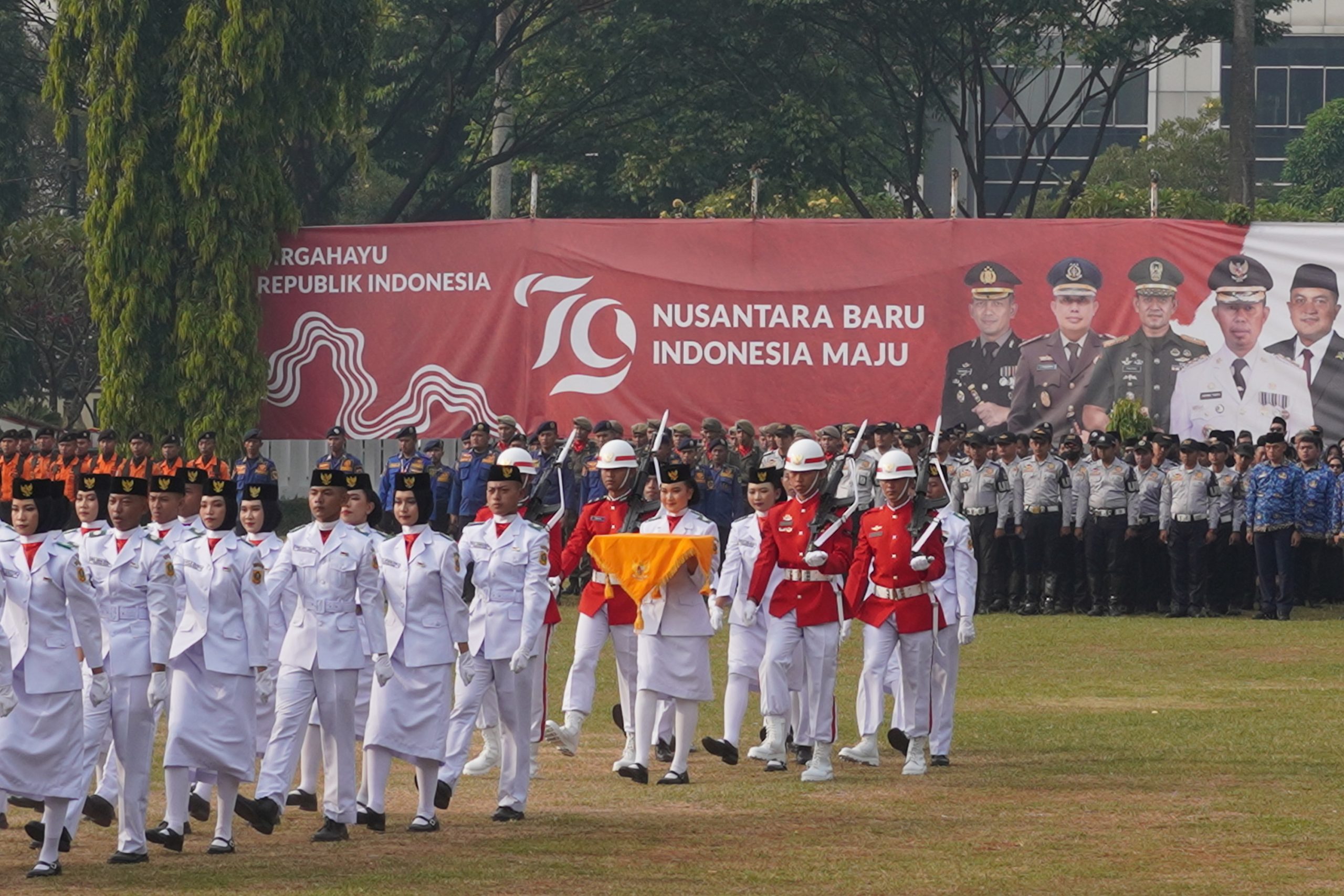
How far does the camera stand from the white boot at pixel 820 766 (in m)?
13.3

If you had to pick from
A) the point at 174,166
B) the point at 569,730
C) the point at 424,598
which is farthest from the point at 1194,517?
the point at 174,166

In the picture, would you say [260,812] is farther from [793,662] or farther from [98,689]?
[793,662]

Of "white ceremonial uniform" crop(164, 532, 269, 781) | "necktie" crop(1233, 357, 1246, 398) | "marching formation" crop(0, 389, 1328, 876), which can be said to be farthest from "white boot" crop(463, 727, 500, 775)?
"necktie" crop(1233, 357, 1246, 398)

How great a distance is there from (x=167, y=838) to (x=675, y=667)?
11.6ft

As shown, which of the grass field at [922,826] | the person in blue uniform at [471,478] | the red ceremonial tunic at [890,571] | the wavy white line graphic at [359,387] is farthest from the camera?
the wavy white line graphic at [359,387]

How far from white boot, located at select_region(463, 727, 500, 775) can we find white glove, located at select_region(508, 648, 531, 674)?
1824 mm

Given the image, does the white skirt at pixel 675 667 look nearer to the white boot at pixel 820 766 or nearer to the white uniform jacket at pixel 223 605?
the white boot at pixel 820 766

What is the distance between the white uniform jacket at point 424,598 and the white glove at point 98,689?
4.88 ft

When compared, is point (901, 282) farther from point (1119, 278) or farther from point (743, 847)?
point (743, 847)

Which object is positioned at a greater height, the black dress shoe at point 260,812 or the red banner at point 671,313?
the red banner at point 671,313

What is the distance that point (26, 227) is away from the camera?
1464 inches

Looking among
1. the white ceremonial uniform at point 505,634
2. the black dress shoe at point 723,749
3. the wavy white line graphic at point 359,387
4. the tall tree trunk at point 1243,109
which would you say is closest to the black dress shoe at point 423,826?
the white ceremonial uniform at point 505,634

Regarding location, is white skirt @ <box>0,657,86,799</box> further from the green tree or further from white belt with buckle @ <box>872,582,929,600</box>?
the green tree

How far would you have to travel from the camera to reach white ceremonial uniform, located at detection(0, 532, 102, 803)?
1029 centimetres
